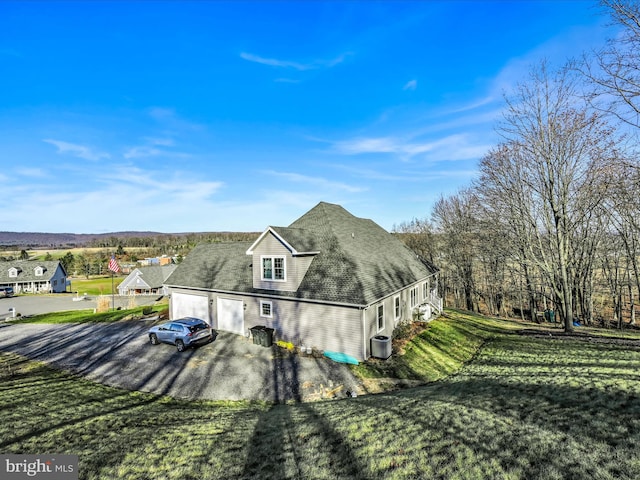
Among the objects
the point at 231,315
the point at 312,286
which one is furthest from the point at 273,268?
the point at 231,315

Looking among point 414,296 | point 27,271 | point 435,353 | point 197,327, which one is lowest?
point 435,353

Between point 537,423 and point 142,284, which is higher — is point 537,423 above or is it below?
above

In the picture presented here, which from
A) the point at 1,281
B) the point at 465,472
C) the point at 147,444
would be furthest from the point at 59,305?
the point at 465,472

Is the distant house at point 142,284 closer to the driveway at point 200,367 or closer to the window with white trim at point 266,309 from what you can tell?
the driveway at point 200,367

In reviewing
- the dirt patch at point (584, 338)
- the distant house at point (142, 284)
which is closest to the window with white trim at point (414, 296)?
the dirt patch at point (584, 338)

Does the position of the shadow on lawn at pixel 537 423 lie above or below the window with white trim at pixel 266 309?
below

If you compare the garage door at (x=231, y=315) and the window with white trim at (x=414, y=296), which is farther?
the window with white trim at (x=414, y=296)

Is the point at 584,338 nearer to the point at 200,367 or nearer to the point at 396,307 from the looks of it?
the point at 396,307
